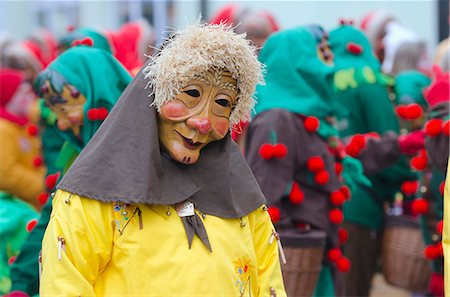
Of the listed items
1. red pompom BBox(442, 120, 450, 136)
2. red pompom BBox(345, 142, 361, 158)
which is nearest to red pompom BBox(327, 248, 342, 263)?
red pompom BBox(345, 142, 361, 158)

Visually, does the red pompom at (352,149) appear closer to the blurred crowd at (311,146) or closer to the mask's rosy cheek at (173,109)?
the blurred crowd at (311,146)

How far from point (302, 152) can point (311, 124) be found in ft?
0.54

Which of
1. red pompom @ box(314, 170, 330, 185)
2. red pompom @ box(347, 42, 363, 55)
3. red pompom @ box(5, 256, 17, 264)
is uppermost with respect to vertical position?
red pompom @ box(347, 42, 363, 55)

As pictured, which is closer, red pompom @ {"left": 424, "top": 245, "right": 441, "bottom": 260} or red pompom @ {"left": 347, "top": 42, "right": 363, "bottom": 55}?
red pompom @ {"left": 424, "top": 245, "right": 441, "bottom": 260}

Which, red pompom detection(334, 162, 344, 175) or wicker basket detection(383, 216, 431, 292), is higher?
red pompom detection(334, 162, 344, 175)

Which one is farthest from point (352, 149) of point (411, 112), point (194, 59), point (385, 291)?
point (385, 291)

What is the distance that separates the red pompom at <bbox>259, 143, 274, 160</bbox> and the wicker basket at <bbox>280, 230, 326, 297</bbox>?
0.42 metres

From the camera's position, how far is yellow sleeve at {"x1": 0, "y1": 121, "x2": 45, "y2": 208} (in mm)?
6031

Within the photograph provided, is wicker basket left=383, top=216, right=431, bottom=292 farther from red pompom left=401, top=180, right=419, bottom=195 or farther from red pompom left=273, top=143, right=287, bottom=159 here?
red pompom left=273, top=143, right=287, bottom=159

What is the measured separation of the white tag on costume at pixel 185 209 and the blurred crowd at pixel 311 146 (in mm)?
532

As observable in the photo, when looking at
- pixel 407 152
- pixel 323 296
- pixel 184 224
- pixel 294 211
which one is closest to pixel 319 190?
pixel 294 211

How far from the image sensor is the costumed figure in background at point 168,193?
2920 millimetres

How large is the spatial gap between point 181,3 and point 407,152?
9061mm

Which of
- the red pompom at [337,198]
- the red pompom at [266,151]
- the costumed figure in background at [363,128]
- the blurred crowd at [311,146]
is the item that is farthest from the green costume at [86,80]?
the costumed figure in background at [363,128]
